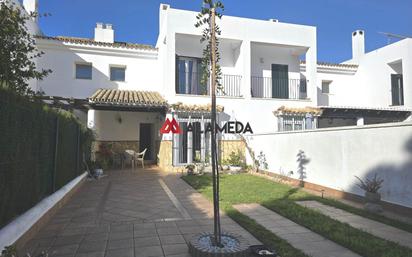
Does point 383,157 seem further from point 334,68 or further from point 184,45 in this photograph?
point 334,68

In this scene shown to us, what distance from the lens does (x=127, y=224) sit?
5660mm

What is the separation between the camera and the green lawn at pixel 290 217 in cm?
427

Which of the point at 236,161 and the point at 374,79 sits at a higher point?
the point at 374,79

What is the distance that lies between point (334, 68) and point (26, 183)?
772 inches

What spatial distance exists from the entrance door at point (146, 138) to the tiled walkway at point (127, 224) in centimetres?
886

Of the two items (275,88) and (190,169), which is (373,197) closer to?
(190,169)

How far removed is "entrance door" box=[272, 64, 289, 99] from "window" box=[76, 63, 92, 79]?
34.9ft

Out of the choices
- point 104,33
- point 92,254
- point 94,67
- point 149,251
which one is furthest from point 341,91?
point 92,254

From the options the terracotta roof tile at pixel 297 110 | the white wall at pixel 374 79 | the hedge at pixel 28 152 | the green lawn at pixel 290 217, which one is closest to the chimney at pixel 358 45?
the white wall at pixel 374 79

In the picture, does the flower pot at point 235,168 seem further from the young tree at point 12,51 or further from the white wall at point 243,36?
the young tree at point 12,51

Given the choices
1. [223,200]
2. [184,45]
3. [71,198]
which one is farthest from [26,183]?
[184,45]

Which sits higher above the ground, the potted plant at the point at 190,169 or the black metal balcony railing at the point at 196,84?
the black metal balcony railing at the point at 196,84

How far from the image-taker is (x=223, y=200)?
7.66m

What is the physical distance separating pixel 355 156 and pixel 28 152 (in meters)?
7.32
